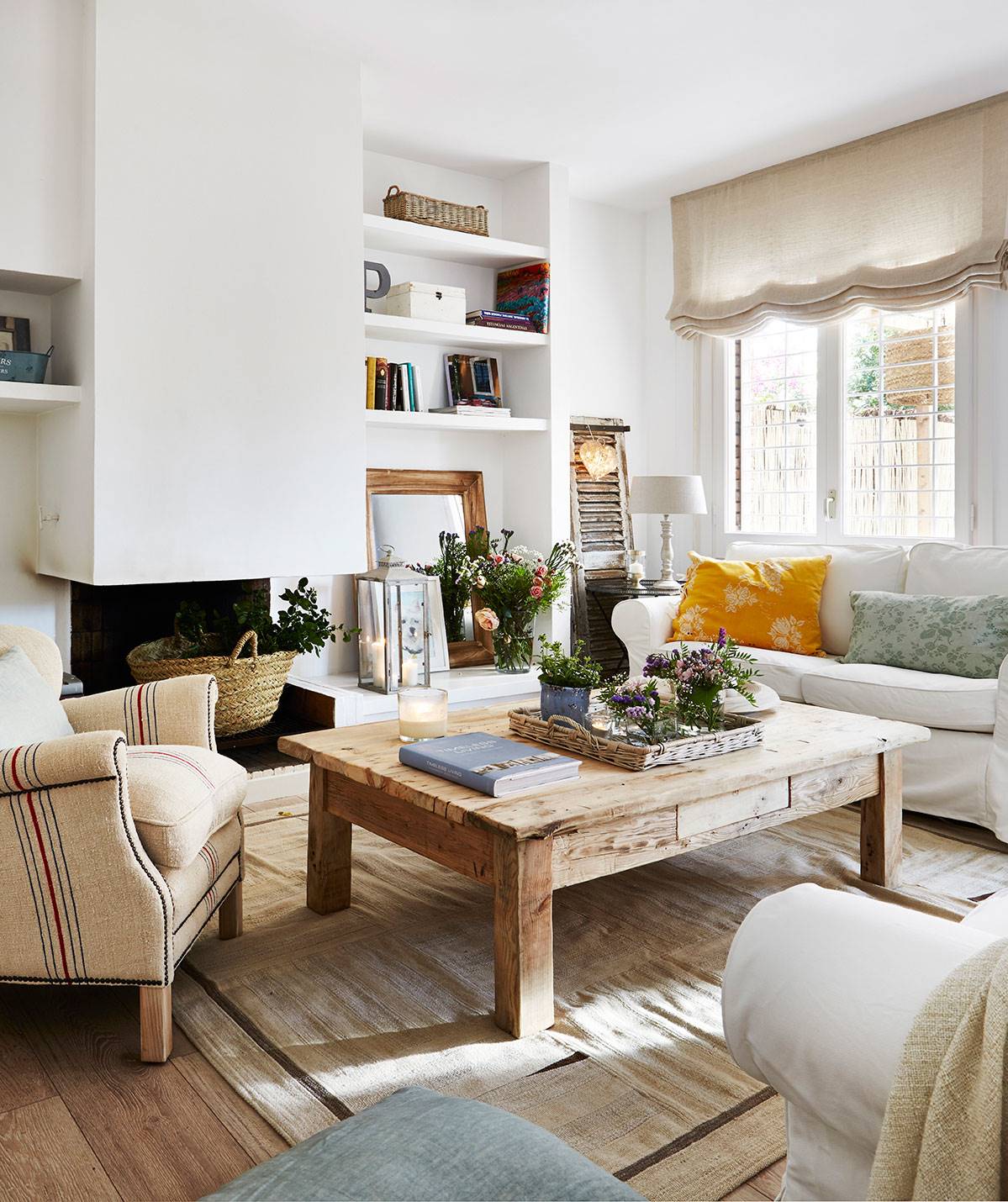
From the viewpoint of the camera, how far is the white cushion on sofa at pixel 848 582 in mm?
4043

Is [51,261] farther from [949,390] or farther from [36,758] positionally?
[949,390]

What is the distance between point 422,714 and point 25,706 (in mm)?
887

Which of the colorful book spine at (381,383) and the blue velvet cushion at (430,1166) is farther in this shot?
the colorful book spine at (381,383)

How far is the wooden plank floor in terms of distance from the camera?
1574 millimetres

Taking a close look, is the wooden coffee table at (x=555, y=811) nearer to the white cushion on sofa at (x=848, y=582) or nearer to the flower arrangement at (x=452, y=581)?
the white cushion on sofa at (x=848, y=582)

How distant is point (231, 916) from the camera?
8.04 ft

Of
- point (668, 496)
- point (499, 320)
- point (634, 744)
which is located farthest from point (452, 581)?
point (634, 744)

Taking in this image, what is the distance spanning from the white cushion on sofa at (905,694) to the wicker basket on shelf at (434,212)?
2.47 m

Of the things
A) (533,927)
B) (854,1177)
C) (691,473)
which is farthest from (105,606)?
(854,1177)

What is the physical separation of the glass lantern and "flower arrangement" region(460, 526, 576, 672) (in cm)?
40

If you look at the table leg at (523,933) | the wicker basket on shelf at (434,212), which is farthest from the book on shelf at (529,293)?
the table leg at (523,933)

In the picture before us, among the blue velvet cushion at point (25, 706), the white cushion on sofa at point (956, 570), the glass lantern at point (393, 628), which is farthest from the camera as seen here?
the glass lantern at point (393, 628)

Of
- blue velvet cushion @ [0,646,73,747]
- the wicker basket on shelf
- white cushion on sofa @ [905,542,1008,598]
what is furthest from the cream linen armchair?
the wicker basket on shelf

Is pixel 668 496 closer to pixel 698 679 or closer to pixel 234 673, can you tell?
pixel 234 673
